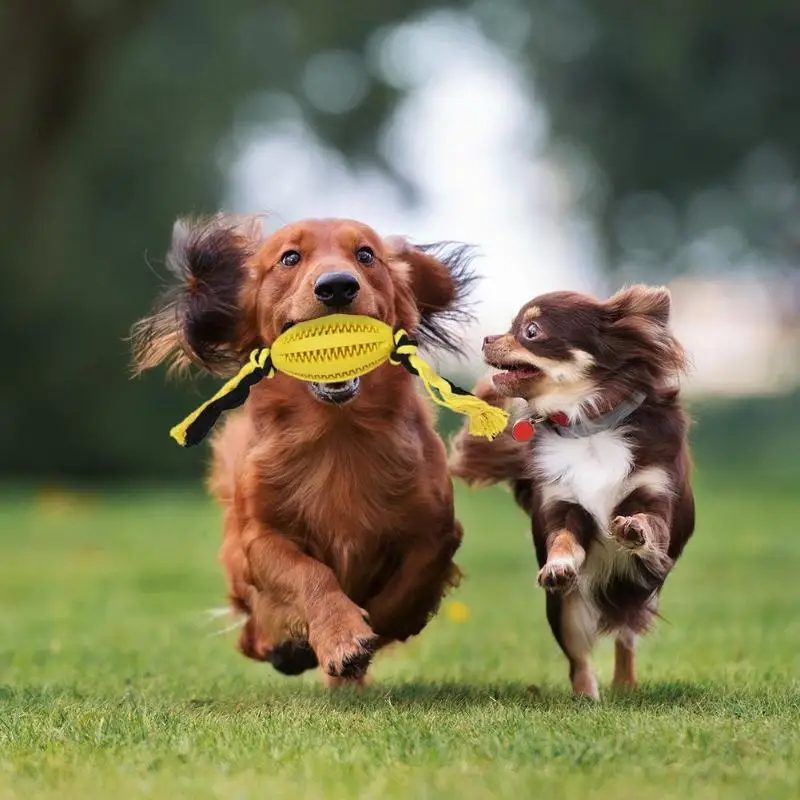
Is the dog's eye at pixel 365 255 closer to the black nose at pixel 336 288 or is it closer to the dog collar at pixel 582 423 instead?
the black nose at pixel 336 288

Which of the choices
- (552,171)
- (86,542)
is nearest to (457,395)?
(86,542)

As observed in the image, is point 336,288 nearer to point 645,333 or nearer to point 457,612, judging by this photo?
point 645,333

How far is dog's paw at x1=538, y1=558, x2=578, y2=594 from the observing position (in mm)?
4320

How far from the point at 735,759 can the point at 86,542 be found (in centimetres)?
977

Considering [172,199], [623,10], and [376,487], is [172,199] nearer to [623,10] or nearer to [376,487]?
[623,10]

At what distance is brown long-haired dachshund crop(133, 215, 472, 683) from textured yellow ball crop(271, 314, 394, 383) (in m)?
0.05

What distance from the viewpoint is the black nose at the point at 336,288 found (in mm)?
4668

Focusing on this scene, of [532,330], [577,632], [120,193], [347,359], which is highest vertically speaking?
[120,193]

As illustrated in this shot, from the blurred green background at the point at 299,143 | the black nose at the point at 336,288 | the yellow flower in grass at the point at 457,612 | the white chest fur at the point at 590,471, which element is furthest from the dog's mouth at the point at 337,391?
the blurred green background at the point at 299,143

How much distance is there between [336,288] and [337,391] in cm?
37

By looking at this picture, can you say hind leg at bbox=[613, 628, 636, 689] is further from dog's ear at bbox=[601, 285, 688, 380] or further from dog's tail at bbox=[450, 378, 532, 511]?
dog's ear at bbox=[601, 285, 688, 380]

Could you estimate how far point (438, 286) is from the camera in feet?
18.2

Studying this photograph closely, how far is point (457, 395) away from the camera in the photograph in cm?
479

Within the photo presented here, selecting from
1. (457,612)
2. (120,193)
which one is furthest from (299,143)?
(457,612)
